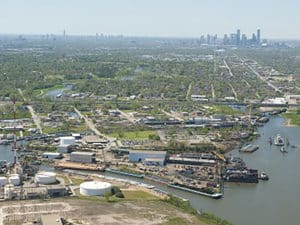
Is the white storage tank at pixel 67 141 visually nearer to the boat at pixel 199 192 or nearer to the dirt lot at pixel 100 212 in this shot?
the boat at pixel 199 192

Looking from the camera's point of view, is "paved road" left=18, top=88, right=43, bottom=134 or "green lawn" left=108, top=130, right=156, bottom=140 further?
"paved road" left=18, top=88, right=43, bottom=134

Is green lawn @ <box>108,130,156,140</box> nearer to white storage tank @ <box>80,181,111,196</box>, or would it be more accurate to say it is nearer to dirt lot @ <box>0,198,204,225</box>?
white storage tank @ <box>80,181,111,196</box>

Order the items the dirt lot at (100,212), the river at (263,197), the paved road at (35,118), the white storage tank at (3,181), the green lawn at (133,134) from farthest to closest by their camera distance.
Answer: the paved road at (35,118), the green lawn at (133,134), the white storage tank at (3,181), the river at (263,197), the dirt lot at (100,212)

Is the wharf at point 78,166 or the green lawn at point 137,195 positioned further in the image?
the wharf at point 78,166

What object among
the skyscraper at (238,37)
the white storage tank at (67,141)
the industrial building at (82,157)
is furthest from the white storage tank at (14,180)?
the skyscraper at (238,37)

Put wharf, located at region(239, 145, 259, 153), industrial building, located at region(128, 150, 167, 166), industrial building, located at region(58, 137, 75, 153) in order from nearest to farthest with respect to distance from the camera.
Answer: industrial building, located at region(128, 150, 167, 166)
industrial building, located at region(58, 137, 75, 153)
wharf, located at region(239, 145, 259, 153)

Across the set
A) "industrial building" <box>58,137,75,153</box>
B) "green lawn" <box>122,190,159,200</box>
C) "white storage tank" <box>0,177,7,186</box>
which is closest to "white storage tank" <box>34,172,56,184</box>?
"white storage tank" <box>0,177,7,186</box>

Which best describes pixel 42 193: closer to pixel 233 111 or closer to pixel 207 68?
pixel 233 111
